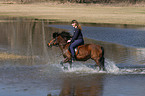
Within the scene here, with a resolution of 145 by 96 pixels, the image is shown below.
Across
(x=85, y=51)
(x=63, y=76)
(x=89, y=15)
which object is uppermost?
(x=85, y=51)

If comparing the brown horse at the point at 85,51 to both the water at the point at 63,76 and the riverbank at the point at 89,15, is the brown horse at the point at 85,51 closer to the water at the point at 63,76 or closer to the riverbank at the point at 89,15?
the water at the point at 63,76

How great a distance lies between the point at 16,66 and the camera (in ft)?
46.2

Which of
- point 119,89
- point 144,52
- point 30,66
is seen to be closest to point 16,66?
point 30,66

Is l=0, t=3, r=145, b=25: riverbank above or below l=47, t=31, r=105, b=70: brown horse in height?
below

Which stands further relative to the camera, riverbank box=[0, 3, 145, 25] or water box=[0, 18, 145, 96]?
riverbank box=[0, 3, 145, 25]

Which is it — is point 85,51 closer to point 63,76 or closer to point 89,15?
point 63,76

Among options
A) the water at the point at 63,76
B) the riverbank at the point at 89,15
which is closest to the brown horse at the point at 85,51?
the water at the point at 63,76

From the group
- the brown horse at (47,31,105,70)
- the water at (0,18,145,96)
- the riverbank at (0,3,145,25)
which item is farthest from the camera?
the riverbank at (0,3,145,25)

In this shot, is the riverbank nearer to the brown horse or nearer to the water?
the water

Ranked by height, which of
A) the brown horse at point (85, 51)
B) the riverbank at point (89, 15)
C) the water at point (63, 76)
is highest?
the brown horse at point (85, 51)

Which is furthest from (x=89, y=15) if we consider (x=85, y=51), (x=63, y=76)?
(x=63, y=76)

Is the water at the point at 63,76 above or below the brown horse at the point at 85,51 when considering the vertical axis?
below

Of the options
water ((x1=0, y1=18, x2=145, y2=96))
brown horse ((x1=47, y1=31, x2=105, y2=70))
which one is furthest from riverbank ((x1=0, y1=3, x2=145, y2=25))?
brown horse ((x1=47, y1=31, x2=105, y2=70))

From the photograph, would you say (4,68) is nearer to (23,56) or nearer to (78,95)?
(23,56)
